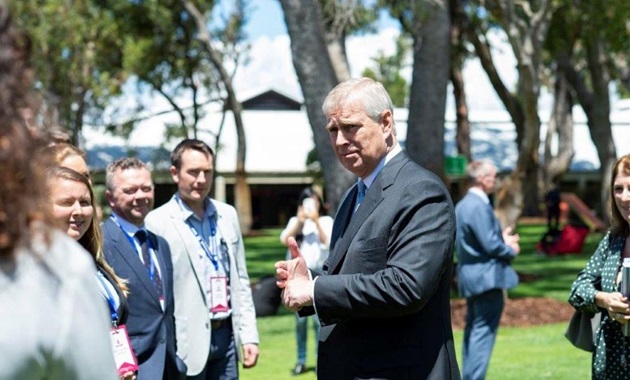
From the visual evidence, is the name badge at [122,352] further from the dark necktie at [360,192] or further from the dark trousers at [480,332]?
the dark trousers at [480,332]

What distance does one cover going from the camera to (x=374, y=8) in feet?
69.0

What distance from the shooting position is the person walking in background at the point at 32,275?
2098mm

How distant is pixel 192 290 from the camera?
6.63 m

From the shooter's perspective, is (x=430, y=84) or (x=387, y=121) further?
(x=430, y=84)

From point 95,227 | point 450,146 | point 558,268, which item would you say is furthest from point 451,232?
point 450,146

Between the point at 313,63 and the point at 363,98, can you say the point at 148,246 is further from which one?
the point at 313,63

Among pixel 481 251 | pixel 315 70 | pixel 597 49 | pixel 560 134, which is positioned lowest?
pixel 560 134

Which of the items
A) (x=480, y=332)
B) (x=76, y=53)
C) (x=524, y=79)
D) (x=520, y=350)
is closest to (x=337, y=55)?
(x=524, y=79)

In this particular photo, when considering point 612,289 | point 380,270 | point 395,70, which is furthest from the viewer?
point 395,70

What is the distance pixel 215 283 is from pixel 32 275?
476 cm

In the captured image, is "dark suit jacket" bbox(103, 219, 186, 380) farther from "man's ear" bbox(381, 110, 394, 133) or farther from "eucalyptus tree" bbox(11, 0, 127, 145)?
"eucalyptus tree" bbox(11, 0, 127, 145)

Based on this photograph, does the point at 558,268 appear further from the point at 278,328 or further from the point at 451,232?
the point at 451,232

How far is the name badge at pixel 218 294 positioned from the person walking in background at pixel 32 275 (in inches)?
183

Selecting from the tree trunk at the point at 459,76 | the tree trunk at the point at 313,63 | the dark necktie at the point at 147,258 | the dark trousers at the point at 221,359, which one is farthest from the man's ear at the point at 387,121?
the tree trunk at the point at 459,76
